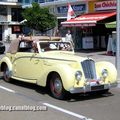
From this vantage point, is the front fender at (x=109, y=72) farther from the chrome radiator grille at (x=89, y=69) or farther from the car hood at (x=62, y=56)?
the car hood at (x=62, y=56)

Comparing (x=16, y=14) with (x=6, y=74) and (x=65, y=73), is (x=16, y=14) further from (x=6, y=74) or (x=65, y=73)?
(x=65, y=73)

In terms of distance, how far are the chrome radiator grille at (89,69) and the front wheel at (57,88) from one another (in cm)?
71

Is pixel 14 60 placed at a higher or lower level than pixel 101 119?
higher

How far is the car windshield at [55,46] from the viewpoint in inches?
454

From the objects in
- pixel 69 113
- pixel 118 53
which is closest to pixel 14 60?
pixel 118 53

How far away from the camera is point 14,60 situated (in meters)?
12.5

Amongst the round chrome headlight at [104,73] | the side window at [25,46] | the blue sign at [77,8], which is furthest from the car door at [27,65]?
the blue sign at [77,8]

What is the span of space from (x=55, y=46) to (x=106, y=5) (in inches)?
696

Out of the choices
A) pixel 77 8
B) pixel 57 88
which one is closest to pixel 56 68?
pixel 57 88

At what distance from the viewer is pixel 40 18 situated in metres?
37.6

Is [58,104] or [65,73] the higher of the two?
[65,73]

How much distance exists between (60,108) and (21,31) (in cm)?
4916

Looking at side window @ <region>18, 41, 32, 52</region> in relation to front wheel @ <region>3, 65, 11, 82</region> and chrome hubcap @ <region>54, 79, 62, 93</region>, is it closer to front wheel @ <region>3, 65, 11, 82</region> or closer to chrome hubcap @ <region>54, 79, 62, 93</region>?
front wheel @ <region>3, 65, 11, 82</region>

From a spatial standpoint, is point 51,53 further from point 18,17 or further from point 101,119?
point 18,17
